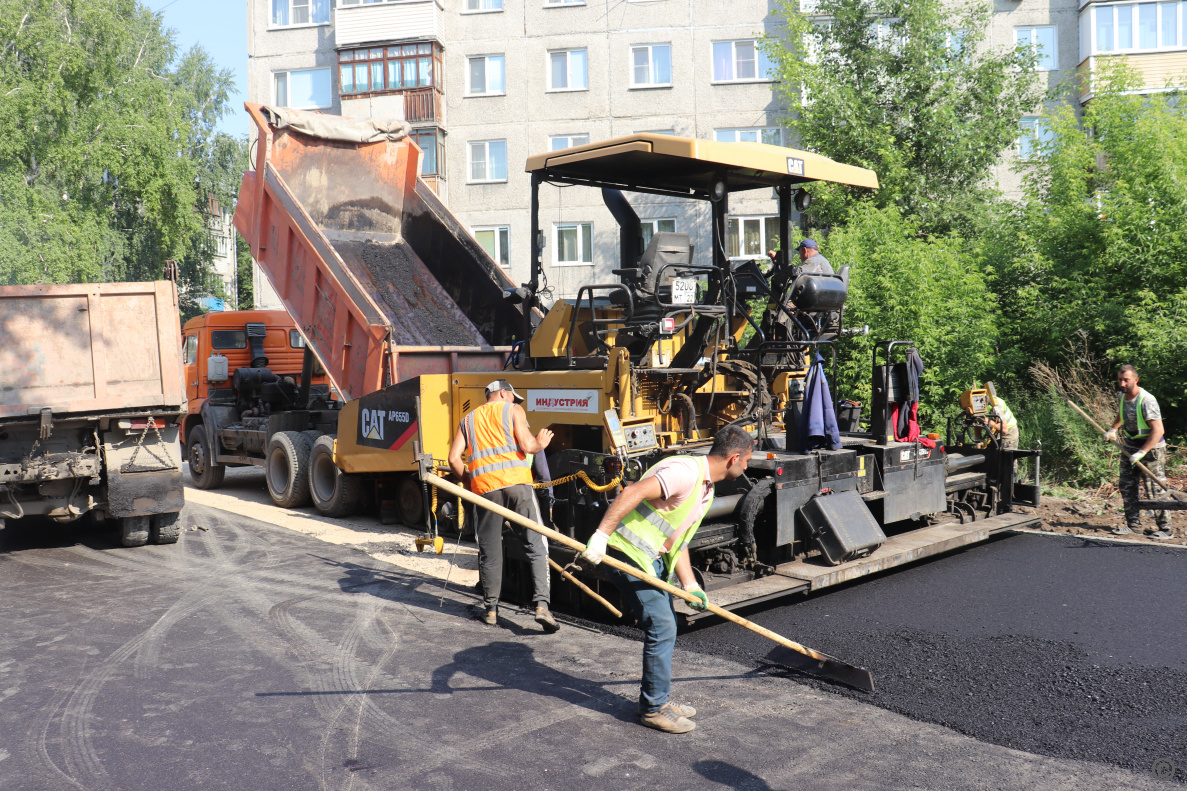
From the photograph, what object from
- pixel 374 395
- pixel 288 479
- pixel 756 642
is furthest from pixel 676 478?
pixel 288 479

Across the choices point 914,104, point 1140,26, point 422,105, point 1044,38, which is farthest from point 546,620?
point 1044,38

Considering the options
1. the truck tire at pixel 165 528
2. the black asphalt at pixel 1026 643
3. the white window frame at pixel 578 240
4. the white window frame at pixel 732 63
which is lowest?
the black asphalt at pixel 1026 643

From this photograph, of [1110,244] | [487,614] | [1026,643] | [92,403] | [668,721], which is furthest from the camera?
[1110,244]

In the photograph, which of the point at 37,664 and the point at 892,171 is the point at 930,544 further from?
the point at 892,171

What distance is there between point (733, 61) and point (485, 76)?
6.47m

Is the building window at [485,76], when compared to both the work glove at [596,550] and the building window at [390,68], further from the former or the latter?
the work glove at [596,550]

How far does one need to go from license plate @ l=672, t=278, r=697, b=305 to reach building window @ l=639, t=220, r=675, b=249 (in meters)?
0.51

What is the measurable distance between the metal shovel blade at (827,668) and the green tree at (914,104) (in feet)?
46.5

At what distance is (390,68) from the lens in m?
23.6

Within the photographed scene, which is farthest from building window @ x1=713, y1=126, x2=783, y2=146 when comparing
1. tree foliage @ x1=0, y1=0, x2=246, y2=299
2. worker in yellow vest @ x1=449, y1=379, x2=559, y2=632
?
worker in yellow vest @ x1=449, y1=379, x2=559, y2=632

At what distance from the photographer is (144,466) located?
24.4 ft

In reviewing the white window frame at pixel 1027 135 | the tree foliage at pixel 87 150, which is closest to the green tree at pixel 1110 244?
the white window frame at pixel 1027 135

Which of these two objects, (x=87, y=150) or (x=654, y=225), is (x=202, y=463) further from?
(x=87, y=150)

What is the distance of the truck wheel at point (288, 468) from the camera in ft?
31.0
